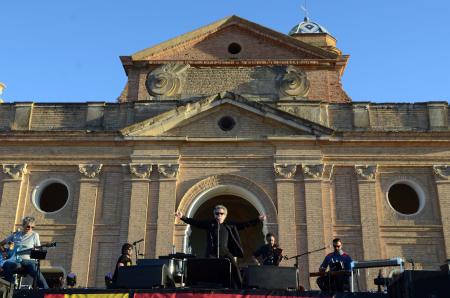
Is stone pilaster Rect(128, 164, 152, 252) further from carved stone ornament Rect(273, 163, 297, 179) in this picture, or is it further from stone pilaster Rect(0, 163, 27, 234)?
carved stone ornament Rect(273, 163, 297, 179)

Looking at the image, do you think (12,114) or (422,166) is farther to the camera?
(12,114)

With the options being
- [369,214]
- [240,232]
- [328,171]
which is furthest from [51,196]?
[369,214]

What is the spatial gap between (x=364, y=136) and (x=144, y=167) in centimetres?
785

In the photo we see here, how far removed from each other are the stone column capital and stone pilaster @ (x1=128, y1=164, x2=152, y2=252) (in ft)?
32.6

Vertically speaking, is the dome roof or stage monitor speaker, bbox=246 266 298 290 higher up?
the dome roof

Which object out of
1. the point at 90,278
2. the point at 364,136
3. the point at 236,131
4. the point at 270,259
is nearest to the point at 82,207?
the point at 90,278

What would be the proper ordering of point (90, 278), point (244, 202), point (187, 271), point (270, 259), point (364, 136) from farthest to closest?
point (244, 202)
point (364, 136)
point (90, 278)
point (270, 259)
point (187, 271)

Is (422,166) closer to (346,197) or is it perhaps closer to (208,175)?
(346,197)

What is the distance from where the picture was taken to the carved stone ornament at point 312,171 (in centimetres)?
1906

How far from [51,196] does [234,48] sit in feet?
30.9

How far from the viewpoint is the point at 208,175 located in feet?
63.5

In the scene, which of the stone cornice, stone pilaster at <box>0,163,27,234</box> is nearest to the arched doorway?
the stone cornice

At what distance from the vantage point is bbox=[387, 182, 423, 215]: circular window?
19.4 m

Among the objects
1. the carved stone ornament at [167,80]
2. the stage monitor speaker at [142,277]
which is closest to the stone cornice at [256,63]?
the carved stone ornament at [167,80]
